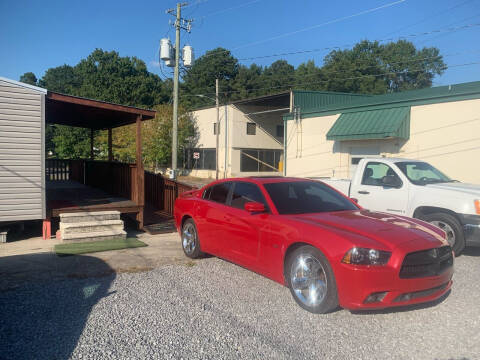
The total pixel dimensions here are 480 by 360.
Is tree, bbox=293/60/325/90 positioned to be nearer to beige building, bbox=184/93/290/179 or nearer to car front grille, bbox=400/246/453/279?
beige building, bbox=184/93/290/179

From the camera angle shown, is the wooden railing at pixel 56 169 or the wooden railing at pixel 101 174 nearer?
the wooden railing at pixel 101 174

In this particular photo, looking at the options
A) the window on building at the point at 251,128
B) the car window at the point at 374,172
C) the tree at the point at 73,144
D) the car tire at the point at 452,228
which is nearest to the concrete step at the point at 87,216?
the car window at the point at 374,172

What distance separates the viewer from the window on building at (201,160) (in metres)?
39.0

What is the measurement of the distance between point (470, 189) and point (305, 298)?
4874 millimetres

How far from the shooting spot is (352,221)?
5.15 metres

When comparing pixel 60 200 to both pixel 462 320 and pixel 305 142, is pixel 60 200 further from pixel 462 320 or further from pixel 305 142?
pixel 305 142

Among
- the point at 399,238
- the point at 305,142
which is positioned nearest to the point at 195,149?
the point at 305,142

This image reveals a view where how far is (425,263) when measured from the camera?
4.56 meters

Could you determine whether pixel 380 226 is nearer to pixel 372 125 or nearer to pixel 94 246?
pixel 94 246

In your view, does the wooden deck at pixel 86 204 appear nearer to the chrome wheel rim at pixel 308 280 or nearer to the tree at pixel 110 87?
the chrome wheel rim at pixel 308 280

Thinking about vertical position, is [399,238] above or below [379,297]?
above

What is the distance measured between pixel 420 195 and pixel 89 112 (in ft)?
31.6

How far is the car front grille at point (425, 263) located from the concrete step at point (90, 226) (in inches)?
273

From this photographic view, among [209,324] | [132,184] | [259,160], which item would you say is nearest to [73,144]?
[259,160]
